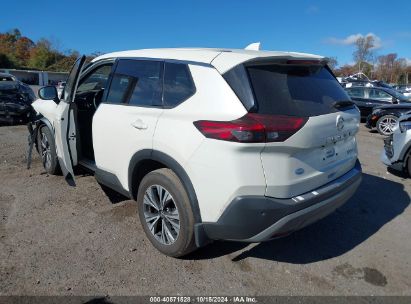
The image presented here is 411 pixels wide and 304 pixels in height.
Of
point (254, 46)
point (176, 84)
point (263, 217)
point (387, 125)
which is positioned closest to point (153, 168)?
point (176, 84)

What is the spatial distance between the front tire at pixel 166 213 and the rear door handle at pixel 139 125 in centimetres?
42

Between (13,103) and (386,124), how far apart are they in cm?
1150

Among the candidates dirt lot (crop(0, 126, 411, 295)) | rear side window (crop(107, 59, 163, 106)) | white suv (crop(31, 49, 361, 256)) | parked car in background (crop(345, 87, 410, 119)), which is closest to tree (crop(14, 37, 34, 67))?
parked car in background (crop(345, 87, 410, 119))

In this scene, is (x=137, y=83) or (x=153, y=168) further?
(x=137, y=83)

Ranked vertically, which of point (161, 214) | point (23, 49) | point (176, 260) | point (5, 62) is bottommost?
point (176, 260)

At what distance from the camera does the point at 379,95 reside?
14.3 m

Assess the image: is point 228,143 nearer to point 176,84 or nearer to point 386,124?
point 176,84

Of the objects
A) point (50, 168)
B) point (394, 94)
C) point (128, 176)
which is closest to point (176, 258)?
point (128, 176)

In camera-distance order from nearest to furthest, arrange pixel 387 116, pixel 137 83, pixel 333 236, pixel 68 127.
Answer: pixel 137 83, pixel 333 236, pixel 68 127, pixel 387 116

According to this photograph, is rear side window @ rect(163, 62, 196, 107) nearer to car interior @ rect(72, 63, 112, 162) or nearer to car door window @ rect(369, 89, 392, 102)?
car interior @ rect(72, 63, 112, 162)

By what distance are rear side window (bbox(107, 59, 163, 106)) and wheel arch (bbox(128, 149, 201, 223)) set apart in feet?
1.60

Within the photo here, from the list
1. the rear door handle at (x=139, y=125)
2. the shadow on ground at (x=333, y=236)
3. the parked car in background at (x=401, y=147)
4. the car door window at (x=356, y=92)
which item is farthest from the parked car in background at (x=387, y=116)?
the rear door handle at (x=139, y=125)

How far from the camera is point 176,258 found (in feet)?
11.0

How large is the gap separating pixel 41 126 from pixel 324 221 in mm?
4257
